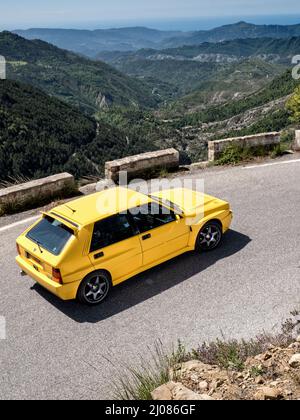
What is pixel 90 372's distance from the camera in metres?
6.27

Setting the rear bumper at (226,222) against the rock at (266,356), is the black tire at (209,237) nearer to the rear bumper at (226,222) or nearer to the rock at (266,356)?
the rear bumper at (226,222)

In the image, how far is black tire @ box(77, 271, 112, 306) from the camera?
24.4 ft

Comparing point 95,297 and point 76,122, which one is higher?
point 95,297

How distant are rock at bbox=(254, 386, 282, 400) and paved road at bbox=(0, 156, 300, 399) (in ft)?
7.37

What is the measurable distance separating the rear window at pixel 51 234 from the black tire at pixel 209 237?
9.38ft

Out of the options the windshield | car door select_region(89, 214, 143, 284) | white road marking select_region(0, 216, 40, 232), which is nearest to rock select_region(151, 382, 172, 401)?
car door select_region(89, 214, 143, 284)

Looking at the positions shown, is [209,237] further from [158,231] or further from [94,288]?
[94,288]

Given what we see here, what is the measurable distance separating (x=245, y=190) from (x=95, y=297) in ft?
19.1

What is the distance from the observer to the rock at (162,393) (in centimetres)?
467

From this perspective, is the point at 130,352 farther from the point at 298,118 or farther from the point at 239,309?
the point at 298,118

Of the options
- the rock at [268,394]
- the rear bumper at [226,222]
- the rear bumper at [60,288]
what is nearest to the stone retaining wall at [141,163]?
the rear bumper at [226,222]

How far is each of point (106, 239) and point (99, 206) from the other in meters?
0.74

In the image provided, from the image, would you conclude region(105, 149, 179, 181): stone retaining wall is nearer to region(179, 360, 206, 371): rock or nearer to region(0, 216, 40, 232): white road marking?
region(0, 216, 40, 232): white road marking
